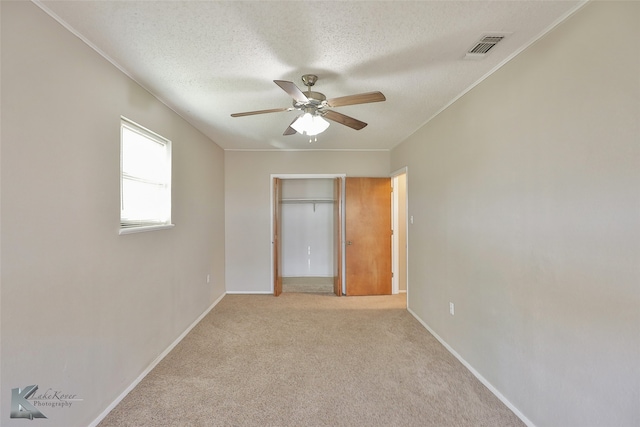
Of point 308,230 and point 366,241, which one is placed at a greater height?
point 308,230

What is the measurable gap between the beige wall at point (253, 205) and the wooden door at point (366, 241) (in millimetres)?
650

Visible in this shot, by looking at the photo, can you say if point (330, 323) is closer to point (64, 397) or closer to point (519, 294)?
point (519, 294)

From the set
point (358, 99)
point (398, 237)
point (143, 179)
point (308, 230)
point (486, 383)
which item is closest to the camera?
point (358, 99)

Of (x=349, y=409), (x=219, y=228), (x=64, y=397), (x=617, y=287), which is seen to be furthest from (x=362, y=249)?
(x=64, y=397)

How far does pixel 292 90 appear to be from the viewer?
1797mm

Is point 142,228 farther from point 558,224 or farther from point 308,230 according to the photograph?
point 308,230

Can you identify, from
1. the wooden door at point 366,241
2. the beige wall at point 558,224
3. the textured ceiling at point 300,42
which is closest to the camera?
the beige wall at point 558,224

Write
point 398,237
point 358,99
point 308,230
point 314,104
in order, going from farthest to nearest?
point 308,230
point 398,237
point 314,104
point 358,99

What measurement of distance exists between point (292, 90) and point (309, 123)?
1.61 ft

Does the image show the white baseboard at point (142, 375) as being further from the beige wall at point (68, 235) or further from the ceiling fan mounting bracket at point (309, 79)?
the ceiling fan mounting bracket at point (309, 79)

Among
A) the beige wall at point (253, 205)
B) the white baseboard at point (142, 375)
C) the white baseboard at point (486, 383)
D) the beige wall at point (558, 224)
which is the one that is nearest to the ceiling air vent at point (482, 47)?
the beige wall at point (558, 224)

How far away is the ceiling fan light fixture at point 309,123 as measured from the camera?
7.30ft

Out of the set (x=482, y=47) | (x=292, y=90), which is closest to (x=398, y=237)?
(x=482, y=47)

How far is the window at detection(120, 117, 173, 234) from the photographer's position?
2211 millimetres
